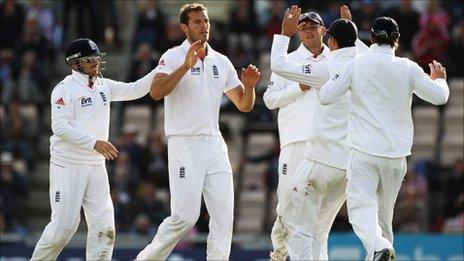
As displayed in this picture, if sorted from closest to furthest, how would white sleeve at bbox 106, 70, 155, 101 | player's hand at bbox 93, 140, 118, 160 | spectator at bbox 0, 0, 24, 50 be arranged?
1. player's hand at bbox 93, 140, 118, 160
2. white sleeve at bbox 106, 70, 155, 101
3. spectator at bbox 0, 0, 24, 50

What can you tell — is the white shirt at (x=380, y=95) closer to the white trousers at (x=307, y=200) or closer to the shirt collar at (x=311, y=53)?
the white trousers at (x=307, y=200)

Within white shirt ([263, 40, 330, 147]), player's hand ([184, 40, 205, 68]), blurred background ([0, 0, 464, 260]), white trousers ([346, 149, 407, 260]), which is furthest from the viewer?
blurred background ([0, 0, 464, 260])

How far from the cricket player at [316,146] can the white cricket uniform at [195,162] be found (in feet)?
2.40

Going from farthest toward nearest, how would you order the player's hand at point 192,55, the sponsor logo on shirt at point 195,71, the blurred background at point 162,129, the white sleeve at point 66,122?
1. the blurred background at point 162,129
2. the sponsor logo on shirt at point 195,71
3. the white sleeve at point 66,122
4. the player's hand at point 192,55

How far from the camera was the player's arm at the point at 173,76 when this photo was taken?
1484 centimetres

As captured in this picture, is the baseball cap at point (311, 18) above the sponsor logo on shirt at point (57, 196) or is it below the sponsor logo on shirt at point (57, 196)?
above

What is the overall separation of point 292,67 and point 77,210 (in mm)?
2819

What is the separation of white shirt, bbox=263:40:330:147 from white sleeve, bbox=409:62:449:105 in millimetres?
1347

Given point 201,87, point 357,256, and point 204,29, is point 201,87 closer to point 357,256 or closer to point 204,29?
point 204,29

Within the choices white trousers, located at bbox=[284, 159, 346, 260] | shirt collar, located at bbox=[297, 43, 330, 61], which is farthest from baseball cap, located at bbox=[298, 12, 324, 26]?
white trousers, located at bbox=[284, 159, 346, 260]

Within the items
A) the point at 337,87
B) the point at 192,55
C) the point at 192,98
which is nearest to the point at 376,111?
the point at 337,87

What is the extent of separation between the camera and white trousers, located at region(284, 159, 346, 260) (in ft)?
47.8

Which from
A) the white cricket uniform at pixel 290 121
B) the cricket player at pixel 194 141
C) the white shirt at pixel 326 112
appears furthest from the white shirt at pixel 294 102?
the white shirt at pixel 326 112

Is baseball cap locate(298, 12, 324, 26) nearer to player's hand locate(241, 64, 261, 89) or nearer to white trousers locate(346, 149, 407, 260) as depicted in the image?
player's hand locate(241, 64, 261, 89)
